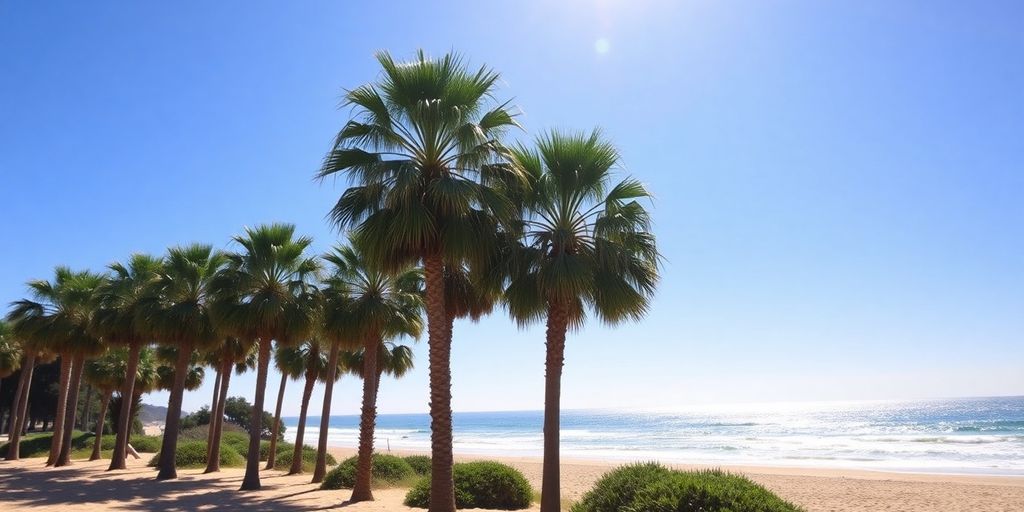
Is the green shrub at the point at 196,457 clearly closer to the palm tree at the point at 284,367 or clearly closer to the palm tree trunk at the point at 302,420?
the palm tree at the point at 284,367

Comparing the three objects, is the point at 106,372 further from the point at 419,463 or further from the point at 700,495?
the point at 700,495

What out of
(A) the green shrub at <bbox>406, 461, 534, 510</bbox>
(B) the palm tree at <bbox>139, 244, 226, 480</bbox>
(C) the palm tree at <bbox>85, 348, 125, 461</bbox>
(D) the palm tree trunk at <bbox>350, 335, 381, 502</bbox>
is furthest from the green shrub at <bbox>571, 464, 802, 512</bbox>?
(C) the palm tree at <bbox>85, 348, 125, 461</bbox>

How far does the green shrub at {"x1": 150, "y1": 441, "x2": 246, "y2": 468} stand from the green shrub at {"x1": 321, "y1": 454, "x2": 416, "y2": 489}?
11.8 meters

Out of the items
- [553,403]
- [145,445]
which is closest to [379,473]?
[553,403]

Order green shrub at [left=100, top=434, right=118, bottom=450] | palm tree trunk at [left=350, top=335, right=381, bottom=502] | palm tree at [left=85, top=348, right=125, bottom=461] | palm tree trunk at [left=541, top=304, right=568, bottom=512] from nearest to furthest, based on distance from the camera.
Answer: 1. palm tree trunk at [left=541, top=304, right=568, bottom=512]
2. palm tree trunk at [left=350, top=335, right=381, bottom=502]
3. palm tree at [left=85, top=348, right=125, bottom=461]
4. green shrub at [left=100, top=434, right=118, bottom=450]

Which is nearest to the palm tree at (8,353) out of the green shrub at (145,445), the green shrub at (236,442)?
the green shrub at (145,445)

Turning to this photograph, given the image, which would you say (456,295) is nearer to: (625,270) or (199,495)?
(625,270)

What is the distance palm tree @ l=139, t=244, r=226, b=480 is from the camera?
22.1 meters

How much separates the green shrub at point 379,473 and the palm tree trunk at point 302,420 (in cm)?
519

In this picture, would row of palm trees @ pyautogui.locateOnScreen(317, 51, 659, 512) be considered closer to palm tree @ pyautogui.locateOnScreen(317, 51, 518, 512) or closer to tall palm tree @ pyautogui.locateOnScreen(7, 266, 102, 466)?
palm tree @ pyautogui.locateOnScreen(317, 51, 518, 512)

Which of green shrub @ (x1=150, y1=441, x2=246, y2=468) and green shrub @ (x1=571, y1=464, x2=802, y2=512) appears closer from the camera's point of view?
green shrub @ (x1=571, y1=464, x2=802, y2=512)

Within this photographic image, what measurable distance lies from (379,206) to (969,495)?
2090 cm

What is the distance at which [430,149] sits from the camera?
505 inches

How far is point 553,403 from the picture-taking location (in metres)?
12.5
